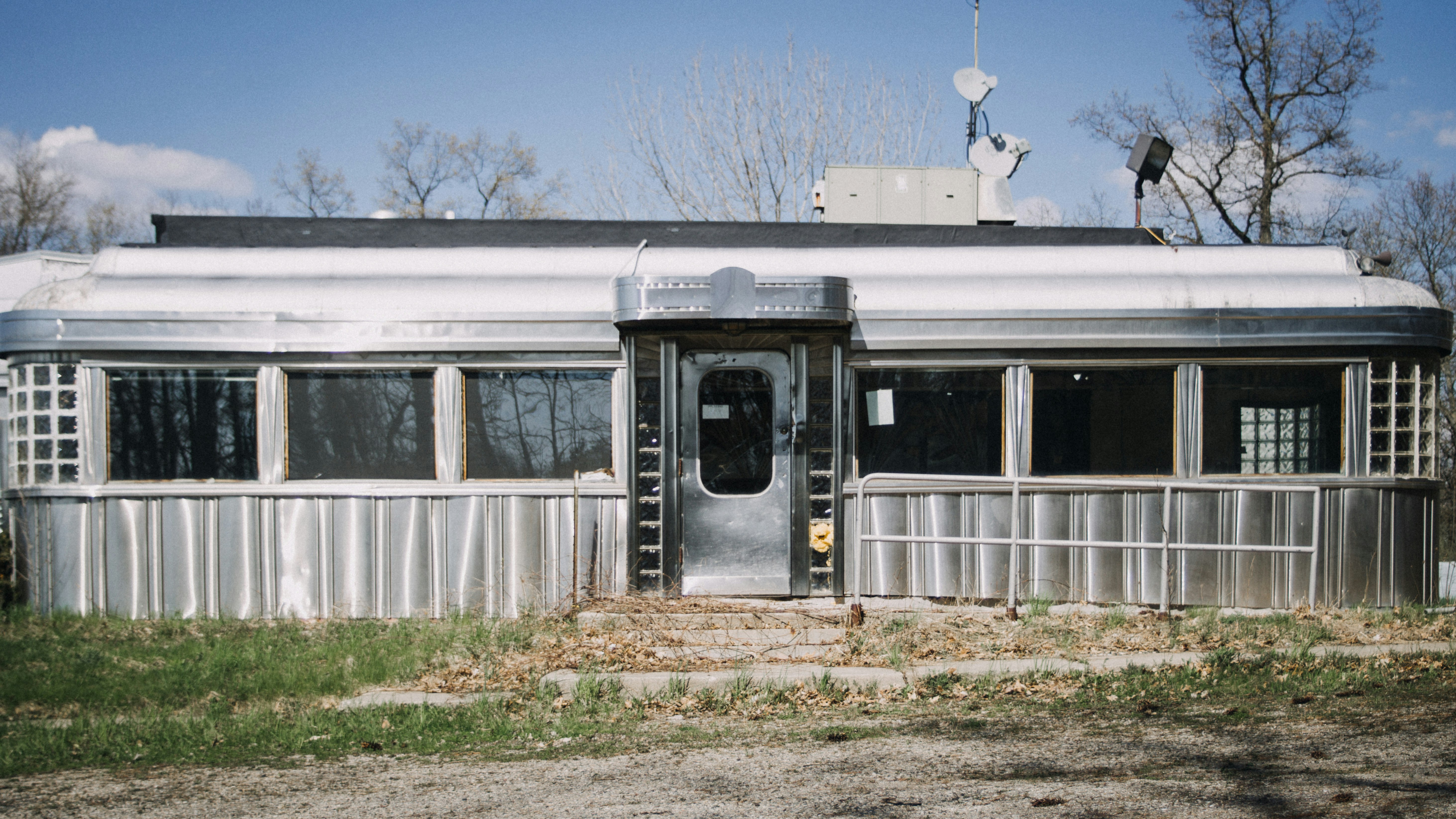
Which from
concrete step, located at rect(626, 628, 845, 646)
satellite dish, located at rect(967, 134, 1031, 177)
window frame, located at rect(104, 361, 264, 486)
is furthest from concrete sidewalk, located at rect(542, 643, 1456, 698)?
satellite dish, located at rect(967, 134, 1031, 177)

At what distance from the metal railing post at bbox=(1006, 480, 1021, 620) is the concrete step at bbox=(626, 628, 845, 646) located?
4.47 ft

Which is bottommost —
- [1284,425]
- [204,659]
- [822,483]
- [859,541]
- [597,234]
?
[204,659]

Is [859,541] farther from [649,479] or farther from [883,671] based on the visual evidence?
[649,479]

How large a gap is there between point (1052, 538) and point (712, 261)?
3231 millimetres

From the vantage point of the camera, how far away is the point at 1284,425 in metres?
7.86

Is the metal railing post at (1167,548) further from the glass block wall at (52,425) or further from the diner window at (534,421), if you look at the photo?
the glass block wall at (52,425)

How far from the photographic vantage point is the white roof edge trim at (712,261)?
26.3 ft

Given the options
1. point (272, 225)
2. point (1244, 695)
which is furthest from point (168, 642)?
point (1244, 695)

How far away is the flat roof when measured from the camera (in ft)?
28.7

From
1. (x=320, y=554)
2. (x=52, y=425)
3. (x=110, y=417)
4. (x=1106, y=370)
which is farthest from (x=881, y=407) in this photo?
(x=52, y=425)

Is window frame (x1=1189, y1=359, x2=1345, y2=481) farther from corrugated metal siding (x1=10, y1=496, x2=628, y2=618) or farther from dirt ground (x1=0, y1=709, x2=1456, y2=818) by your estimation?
corrugated metal siding (x1=10, y1=496, x2=628, y2=618)

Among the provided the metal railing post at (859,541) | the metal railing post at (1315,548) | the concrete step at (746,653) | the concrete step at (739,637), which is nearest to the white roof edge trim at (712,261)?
the metal railing post at (859,541)

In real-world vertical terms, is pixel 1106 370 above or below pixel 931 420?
above

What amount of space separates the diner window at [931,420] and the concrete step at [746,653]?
66.8 inches
